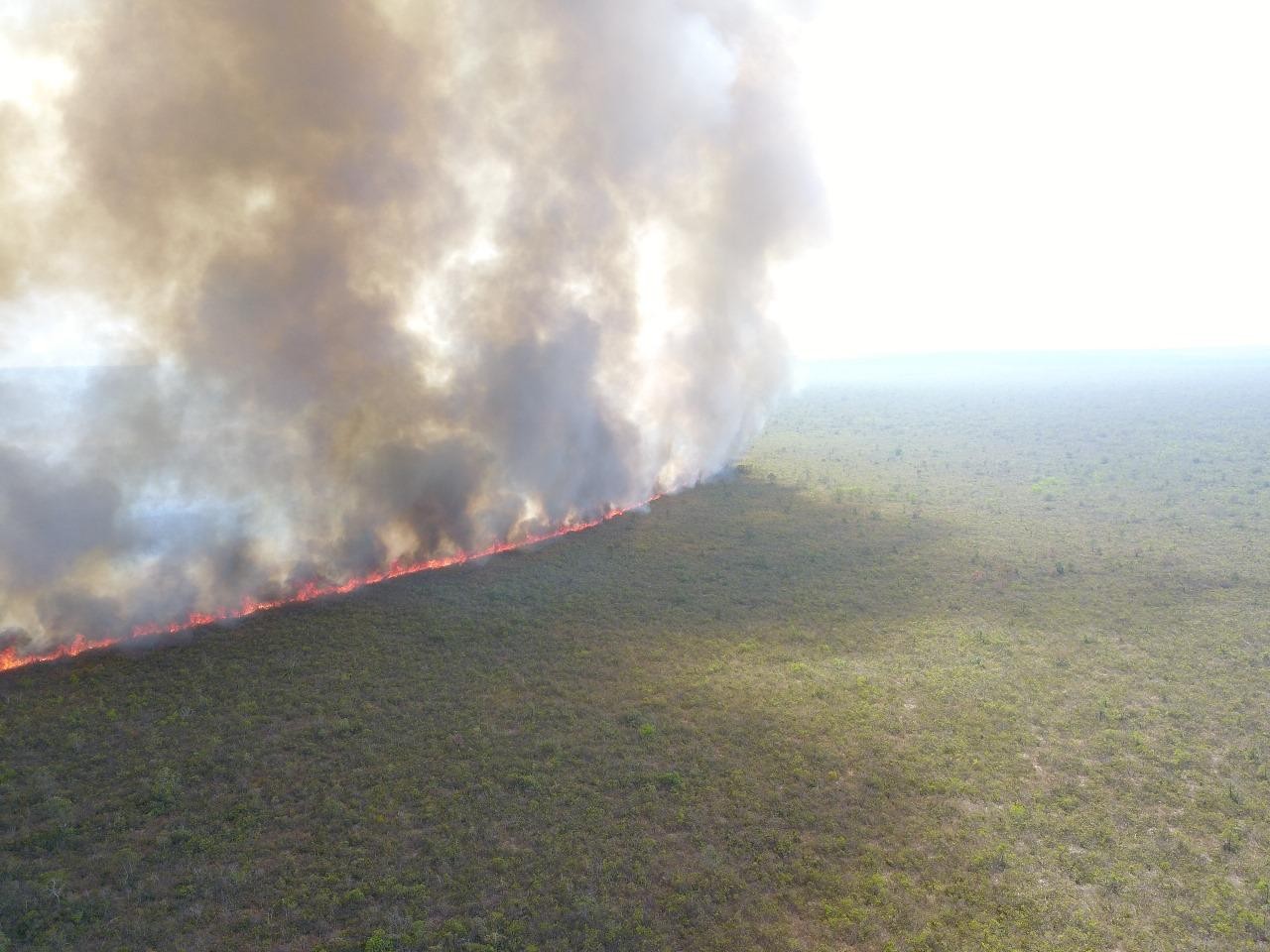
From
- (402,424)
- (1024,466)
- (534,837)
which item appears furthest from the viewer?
(1024,466)

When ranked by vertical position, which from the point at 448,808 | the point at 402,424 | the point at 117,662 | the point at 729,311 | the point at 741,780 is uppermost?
the point at 729,311

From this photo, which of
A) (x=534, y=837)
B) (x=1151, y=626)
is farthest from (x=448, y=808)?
(x=1151, y=626)

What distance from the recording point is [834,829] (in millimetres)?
15383

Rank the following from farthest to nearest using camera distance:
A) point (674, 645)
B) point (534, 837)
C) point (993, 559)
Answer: point (993, 559)
point (674, 645)
point (534, 837)

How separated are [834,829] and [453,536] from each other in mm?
20109

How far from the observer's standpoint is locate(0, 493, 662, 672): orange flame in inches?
827

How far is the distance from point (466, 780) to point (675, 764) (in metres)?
4.90

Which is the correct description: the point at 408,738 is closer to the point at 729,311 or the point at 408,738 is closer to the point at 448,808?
the point at 448,808

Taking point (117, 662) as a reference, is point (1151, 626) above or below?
below

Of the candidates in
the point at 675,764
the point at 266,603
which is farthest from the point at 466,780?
the point at 266,603

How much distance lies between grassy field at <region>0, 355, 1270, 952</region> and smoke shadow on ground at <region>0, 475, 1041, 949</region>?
0.07 m

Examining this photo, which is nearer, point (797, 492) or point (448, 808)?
point (448, 808)

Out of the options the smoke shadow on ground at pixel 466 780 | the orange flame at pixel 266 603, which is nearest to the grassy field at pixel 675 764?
the smoke shadow on ground at pixel 466 780

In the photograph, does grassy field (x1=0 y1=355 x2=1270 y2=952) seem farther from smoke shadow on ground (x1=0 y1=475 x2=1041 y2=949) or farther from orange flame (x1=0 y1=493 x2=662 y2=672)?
orange flame (x1=0 y1=493 x2=662 y2=672)
